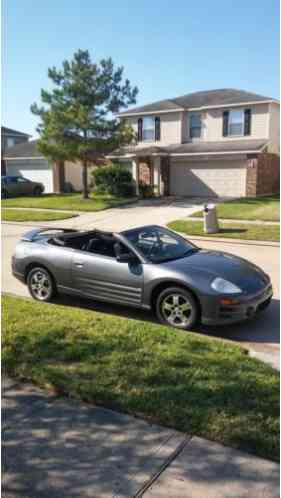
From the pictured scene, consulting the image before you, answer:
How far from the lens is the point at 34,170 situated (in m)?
34.4

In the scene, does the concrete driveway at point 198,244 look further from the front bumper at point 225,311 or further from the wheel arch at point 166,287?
the wheel arch at point 166,287

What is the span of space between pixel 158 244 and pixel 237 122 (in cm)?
2207

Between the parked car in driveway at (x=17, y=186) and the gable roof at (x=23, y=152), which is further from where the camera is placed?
the gable roof at (x=23, y=152)

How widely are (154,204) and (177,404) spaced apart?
2017 cm

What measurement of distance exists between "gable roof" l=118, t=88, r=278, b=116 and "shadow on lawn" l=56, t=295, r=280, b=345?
21.6 metres

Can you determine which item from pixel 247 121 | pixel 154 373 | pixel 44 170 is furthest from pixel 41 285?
pixel 44 170

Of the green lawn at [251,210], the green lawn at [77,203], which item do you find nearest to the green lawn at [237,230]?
the green lawn at [251,210]

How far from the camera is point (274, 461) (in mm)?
3027

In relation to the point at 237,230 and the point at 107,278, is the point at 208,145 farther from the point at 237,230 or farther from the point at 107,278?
the point at 107,278

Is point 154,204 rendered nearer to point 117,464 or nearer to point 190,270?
point 190,270

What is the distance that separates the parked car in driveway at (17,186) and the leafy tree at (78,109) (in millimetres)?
6245

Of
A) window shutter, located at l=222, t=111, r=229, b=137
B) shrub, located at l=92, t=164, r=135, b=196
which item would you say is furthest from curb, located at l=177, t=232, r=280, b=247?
window shutter, located at l=222, t=111, r=229, b=137

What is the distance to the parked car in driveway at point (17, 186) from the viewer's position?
2891cm

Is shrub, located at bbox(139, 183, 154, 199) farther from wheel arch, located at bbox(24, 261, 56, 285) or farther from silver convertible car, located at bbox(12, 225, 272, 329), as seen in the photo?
wheel arch, located at bbox(24, 261, 56, 285)
